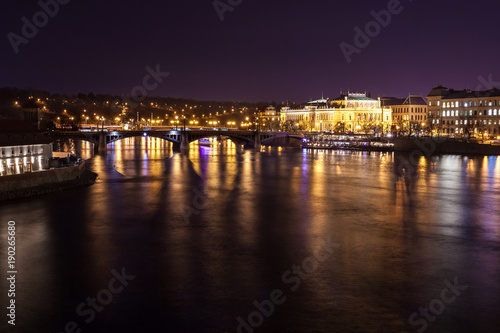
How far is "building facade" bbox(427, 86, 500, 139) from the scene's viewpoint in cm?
7456

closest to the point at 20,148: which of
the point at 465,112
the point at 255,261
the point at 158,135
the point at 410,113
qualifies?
the point at 255,261

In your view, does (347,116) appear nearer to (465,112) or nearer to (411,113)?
(411,113)

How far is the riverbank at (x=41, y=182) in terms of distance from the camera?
26523 mm

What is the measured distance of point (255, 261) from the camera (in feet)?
51.2

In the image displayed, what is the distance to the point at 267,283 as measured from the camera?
13.7 metres

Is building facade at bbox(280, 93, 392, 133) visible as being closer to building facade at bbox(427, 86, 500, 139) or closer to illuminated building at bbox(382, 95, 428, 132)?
illuminated building at bbox(382, 95, 428, 132)

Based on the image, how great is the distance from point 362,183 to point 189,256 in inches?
862

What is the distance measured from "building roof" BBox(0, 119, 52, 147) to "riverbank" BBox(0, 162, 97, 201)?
111 inches

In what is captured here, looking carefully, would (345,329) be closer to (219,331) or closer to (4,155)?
(219,331)

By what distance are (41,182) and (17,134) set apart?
4609 mm

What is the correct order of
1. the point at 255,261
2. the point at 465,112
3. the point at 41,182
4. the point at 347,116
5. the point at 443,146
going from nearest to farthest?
1. the point at 255,261
2. the point at 41,182
3. the point at 443,146
4. the point at 465,112
5. the point at 347,116

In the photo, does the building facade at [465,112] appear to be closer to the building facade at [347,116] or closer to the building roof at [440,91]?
the building roof at [440,91]

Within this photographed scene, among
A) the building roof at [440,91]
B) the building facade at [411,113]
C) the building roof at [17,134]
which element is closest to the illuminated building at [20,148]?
the building roof at [17,134]

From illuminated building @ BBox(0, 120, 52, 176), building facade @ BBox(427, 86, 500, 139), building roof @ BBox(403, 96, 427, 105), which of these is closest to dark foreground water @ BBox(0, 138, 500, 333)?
illuminated building @ BBox(0, 120, 52, 176)
